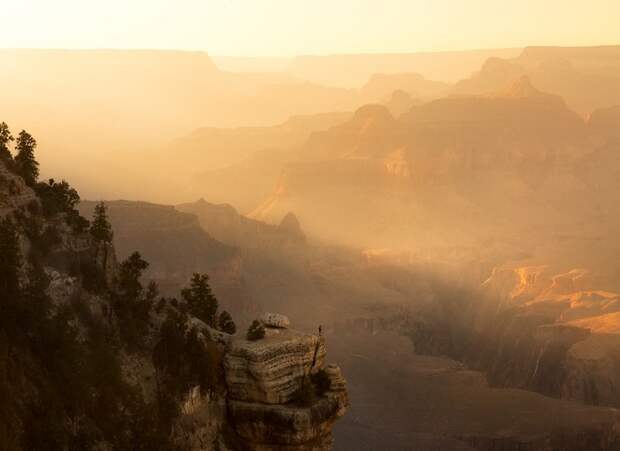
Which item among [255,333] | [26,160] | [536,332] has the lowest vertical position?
[255,333]

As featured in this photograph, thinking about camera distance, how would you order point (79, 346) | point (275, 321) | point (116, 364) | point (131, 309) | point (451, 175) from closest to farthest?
1. point (79, 346)
2. point (116, 364)
3. point (131, 309)
4. point (275, 321)
5. point (451, 175)

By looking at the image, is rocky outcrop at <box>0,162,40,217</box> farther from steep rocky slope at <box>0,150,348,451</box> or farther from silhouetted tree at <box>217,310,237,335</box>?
silhouetted tree at <box>217,310,237,335</box>

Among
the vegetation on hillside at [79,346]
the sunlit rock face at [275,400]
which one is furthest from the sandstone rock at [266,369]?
the vegetation on hillside at [79,346]

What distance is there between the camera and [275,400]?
3097cm

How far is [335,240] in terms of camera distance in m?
160

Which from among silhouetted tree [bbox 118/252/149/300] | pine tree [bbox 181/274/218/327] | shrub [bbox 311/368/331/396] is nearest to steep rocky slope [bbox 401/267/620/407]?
shrub [bbox 311/368/331/396]

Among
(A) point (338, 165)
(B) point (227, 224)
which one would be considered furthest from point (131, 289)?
(A) point (338, 165)

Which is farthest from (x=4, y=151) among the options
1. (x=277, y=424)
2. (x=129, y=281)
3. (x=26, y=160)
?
(x=277, y=424)

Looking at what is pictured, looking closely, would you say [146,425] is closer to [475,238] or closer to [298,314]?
[298,314]

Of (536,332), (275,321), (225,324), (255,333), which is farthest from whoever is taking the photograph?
(536,332)

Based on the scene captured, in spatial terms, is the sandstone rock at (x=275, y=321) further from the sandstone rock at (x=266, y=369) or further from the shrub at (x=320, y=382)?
the shrub at (x=320, y=382)

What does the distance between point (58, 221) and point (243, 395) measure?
32.5 ft

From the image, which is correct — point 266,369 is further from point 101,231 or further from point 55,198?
point 55,198

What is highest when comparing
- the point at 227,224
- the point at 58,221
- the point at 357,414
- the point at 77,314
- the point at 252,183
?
the point at 252,183
